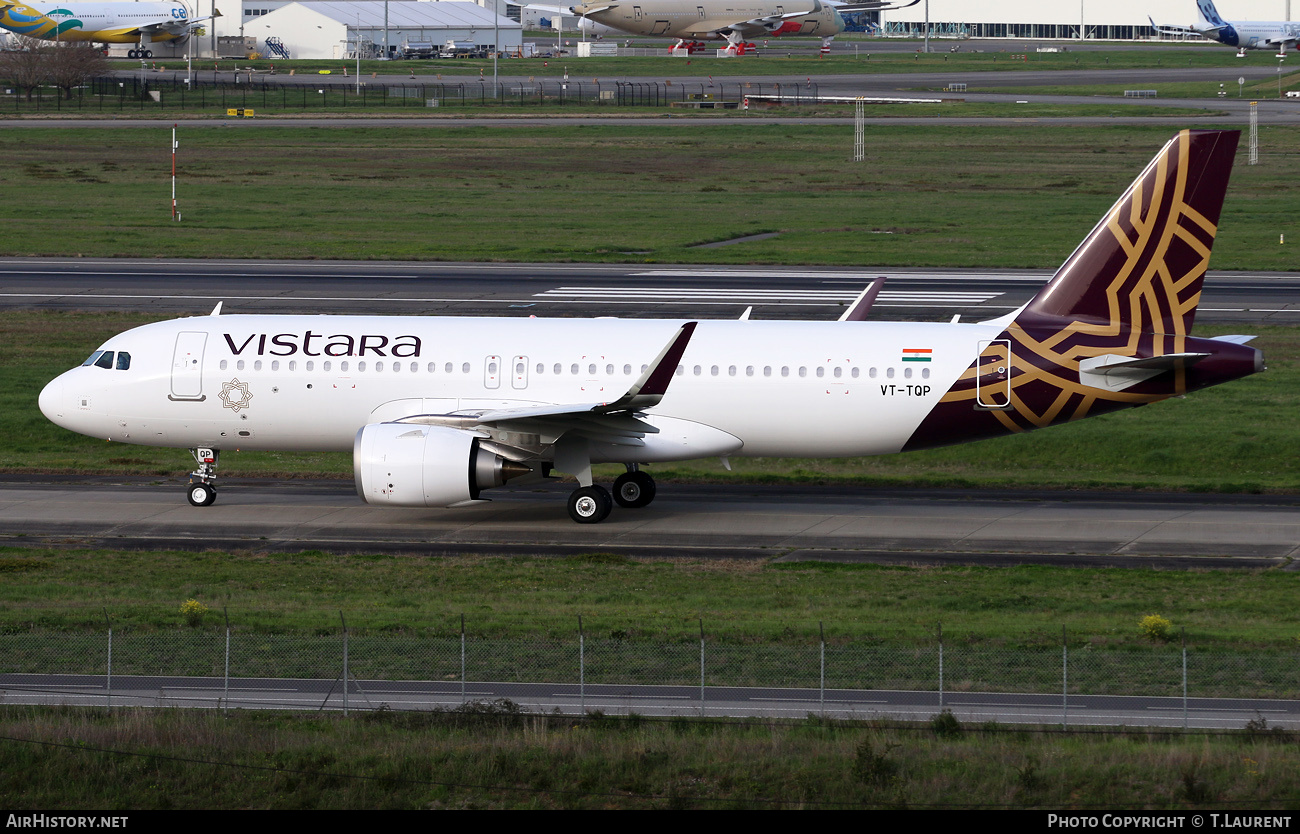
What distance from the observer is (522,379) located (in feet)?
121

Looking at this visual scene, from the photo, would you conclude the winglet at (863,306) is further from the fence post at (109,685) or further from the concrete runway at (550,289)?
the fence post at (109,685)

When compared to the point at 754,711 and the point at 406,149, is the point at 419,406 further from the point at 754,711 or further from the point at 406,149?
the point at 406,149

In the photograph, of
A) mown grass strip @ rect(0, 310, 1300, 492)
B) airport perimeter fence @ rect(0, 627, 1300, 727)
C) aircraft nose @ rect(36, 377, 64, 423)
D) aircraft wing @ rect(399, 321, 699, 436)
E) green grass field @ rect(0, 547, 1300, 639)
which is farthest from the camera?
mown grass strip @ rect(0, 310, 1300, 492)

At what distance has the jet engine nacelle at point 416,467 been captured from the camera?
114 ft

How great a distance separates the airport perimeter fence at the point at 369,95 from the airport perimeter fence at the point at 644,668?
127m

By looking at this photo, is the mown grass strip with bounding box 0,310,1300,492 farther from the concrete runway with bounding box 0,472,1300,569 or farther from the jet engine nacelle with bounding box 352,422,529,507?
the jet engine nacelle with bounding box 352,422,529,507

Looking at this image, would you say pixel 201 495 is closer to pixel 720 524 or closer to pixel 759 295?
pixel 720 524

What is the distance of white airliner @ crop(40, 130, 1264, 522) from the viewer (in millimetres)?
35125

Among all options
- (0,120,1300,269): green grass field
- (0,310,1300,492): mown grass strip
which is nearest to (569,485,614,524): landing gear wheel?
(0,310,1300,492): mown grass strip

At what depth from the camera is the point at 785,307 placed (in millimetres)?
61312

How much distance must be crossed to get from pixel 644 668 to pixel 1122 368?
17.1 meters

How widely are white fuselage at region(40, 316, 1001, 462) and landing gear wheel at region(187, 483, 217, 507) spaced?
Result: 3.61ft

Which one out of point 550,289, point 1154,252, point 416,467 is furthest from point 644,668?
point 550,289

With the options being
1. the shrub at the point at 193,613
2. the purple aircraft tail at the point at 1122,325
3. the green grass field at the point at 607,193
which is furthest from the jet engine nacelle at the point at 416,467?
the green grass field at the point at 607,193
